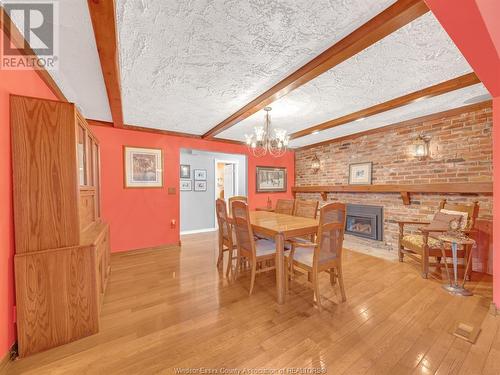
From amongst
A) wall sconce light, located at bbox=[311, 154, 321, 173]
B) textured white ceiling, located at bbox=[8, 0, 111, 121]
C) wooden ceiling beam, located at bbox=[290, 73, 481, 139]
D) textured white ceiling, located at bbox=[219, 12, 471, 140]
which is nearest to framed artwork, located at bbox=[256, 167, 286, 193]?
wall sconce light, located at bbox=[311, 154, 321, 173]

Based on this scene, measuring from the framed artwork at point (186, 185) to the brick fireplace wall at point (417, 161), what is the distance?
3.40 metres

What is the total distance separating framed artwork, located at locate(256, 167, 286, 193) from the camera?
528 cm

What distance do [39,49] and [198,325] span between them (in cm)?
256

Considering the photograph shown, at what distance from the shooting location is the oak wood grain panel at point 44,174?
147cm

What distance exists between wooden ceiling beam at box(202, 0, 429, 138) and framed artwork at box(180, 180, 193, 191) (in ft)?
11.6

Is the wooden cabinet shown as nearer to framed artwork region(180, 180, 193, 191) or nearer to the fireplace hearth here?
framed artwork region(180, 180, 193, 191)

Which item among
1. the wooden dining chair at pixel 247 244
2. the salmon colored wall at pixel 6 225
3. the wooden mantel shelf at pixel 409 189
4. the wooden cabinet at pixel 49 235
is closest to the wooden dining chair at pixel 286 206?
the wooden dining chair at pixel 247 244

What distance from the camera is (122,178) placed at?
142 inches

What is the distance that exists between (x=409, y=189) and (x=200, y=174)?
4.50 metres

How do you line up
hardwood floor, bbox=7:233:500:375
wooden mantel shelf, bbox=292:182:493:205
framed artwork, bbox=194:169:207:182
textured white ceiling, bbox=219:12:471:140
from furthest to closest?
1. framed artwork, bbox=194:169:207:182
2. wooden mantel shelf, bbox=292:182:493:205
3. textured white ceiling, bbox=219:12:471:140
4. hardwood floor, bbox=7:233:500:375

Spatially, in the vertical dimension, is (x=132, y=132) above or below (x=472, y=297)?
above

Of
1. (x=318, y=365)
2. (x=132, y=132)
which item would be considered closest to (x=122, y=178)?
(x=132, y=132)

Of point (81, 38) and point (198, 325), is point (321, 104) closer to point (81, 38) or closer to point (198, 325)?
point (81, 38)

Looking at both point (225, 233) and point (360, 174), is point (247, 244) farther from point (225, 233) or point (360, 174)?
point (360, 174)
